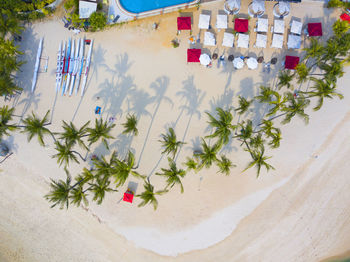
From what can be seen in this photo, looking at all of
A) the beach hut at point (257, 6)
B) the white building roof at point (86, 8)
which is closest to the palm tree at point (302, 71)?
the beach hut at point (257, 6)

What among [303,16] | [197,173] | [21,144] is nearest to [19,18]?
[21,144]

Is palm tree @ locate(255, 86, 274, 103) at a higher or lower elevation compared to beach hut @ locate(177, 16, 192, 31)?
lower

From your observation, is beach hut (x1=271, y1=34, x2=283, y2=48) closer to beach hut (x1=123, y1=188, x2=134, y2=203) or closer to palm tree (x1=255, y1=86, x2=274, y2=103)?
palm tree (x1=255, y1=86, x2=274, y2=103)

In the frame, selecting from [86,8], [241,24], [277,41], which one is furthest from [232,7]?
[86,8]

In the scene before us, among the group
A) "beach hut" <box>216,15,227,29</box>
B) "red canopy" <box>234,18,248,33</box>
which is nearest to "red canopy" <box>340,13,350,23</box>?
"red canopy" <box>234,18,248,33</box>

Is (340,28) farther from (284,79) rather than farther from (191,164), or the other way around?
(191,164)
